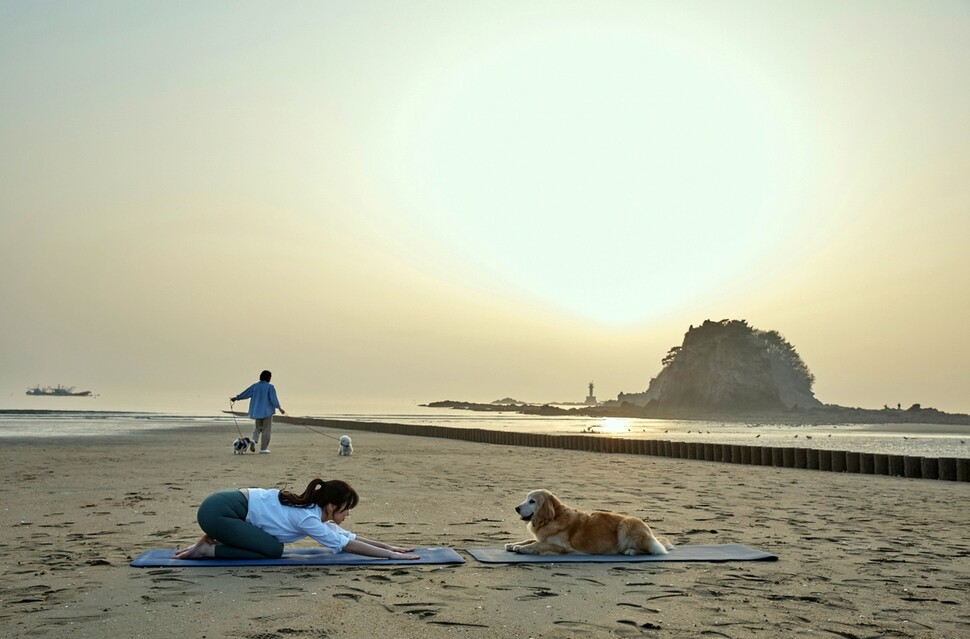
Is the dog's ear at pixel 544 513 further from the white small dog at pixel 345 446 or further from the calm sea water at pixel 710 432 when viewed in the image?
the calm sea water at pixel 710 432

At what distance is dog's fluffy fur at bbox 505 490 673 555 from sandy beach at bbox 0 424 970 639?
46cm

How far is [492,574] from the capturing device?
779cm

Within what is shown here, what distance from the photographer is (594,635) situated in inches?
227

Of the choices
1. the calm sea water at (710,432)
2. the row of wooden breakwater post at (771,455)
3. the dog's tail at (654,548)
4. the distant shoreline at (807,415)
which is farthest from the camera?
the distant shoreline at (807,415)

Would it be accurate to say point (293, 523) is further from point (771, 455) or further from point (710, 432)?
point (710, 432)

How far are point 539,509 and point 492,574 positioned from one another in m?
1.29

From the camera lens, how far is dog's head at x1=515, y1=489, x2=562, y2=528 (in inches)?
350

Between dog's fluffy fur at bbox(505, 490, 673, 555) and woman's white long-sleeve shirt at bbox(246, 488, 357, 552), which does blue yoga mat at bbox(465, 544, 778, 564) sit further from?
woman's white long-sleeve shirt at bbox(246, 488, 357, 552)

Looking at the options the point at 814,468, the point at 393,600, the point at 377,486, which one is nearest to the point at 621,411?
the point at 814,468

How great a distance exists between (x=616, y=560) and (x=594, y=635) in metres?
2.79

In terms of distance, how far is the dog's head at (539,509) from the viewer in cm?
888

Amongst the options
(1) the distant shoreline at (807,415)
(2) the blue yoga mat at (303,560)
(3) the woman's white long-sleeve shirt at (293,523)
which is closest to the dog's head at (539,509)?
(2) the blue yoga mat at (303,560)

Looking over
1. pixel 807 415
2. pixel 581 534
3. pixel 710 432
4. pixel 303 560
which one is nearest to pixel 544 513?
pixel 581 534

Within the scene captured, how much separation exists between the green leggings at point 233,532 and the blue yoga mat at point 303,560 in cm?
7
